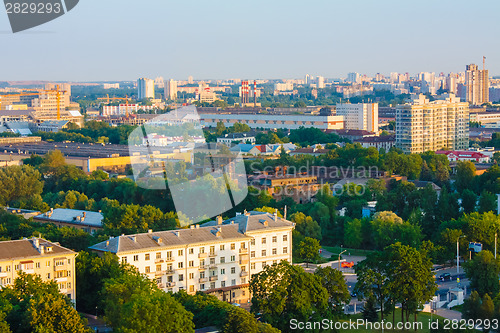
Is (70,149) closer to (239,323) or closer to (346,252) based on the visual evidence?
(346,252)

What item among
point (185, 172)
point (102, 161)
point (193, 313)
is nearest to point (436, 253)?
point (193, 313)

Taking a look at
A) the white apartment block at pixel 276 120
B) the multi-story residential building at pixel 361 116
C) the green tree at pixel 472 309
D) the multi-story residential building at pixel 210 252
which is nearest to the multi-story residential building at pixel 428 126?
the multi-story residential building at pixel 361 116

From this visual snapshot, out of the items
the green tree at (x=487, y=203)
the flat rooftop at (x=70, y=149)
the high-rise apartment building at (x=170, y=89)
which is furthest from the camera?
the high-rise apartment building at (x=170, y=89)

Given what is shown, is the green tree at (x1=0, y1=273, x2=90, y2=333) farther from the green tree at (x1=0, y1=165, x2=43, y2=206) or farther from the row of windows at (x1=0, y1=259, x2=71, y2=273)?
the green tree at (x1=0, y1=165, x2=43, y2=206)

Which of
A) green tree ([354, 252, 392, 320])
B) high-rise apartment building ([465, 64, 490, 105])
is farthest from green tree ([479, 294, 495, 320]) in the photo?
high-rise apartment building ([465, 64, 490, 105])

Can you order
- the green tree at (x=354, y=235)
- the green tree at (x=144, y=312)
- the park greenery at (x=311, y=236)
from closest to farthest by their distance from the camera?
the green tree at (x=144, y=312)
the park greenery at (x=311, y=236)
the green tree at (x=354, y=235)

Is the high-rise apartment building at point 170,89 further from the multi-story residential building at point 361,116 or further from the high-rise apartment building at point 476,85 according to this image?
the multi-story residential building at point 361,116

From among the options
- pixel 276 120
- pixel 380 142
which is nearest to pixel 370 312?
pixel 380 142
